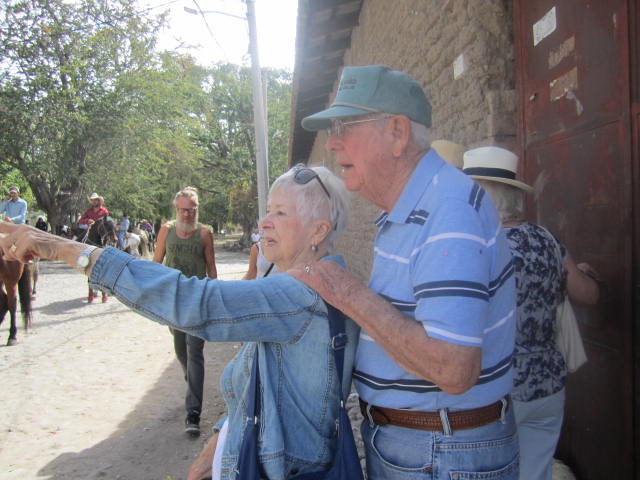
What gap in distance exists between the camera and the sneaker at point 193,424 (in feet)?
12.8

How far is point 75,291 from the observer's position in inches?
463

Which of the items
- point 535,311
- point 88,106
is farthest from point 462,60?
point 88,106

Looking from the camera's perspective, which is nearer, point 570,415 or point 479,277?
point 479,277

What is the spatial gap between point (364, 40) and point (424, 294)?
22.7 feet

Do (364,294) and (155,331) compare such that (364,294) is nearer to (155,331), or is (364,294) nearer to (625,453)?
(625,453)

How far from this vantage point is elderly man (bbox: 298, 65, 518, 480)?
1104mm

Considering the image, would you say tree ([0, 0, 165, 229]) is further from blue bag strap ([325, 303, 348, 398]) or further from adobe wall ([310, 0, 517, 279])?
blue bag strap ([325, 303, 348, 398])

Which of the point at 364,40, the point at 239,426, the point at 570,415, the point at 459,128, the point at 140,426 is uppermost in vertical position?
the point at 364,40

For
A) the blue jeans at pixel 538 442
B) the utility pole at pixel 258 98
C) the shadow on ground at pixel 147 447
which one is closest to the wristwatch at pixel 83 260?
the blue jeans at pixel 538 442

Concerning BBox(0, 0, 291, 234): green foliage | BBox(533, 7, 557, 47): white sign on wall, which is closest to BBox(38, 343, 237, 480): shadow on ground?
BBox(533, 7, 557, 47): white sign on wall

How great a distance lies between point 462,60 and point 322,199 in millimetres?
2472

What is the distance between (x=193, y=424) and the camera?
393 cm

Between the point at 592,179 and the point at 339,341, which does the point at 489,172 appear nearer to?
the point at 592,179

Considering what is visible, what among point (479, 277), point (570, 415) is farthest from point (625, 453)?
point (479, 277)
